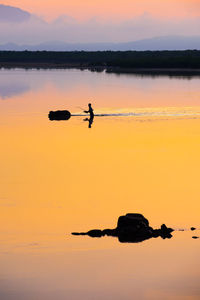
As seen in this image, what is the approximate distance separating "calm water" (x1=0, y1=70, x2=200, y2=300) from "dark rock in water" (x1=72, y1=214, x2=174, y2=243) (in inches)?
10.3

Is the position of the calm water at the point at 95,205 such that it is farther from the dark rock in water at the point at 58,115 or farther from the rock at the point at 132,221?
the dark rock in water at the point at 58,115

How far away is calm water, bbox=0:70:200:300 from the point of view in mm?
18297

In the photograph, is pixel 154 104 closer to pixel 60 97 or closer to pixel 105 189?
pixel 60 97

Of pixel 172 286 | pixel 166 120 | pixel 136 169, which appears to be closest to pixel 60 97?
pixel 166 120

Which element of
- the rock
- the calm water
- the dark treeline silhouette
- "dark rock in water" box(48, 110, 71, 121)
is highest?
the rock

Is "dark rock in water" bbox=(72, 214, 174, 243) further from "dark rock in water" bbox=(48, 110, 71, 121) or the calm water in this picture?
"dark rock in water" bbox=(48, 110, 71, 121)


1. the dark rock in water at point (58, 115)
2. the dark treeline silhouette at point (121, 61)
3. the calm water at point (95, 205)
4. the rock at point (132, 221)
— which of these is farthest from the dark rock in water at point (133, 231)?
the dark treeline silhouette at point (121, 61)

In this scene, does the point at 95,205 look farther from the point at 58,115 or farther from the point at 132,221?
the point at 58,115

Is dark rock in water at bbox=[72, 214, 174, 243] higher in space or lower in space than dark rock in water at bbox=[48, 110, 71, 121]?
higher

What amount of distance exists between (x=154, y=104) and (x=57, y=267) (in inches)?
1796

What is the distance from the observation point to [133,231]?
21594 millimetres

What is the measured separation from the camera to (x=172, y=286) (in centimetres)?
1805

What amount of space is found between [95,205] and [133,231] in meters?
3.44

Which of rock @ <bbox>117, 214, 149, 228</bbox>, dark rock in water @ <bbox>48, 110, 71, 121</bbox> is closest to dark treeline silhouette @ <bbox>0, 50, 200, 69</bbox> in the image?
dark rock in water @ <bbox>48, 110, 71, 121</bbox>
